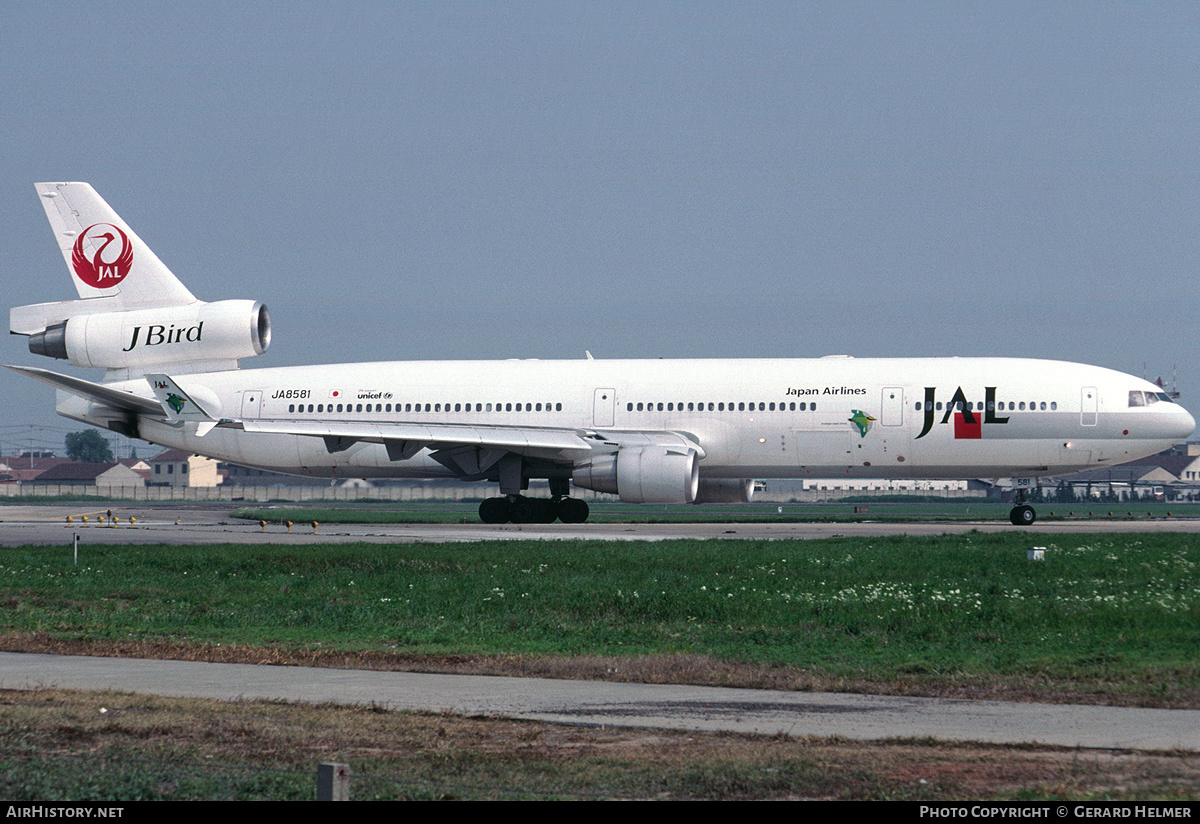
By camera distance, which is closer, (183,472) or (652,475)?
(652,475)

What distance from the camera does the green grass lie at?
43.4ft

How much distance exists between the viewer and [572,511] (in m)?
40.2

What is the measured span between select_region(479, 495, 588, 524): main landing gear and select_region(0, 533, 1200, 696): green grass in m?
14.6

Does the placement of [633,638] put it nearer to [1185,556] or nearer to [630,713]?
[630,713]

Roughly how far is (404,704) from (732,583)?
30.1 ft

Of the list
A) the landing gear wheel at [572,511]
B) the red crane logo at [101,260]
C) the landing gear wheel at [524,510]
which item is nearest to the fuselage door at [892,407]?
the landing gear wheel at [572,511]

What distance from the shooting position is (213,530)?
36.3 meters

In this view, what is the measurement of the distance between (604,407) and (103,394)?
15.0m

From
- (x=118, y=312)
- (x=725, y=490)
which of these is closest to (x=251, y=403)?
(x=118, y=312)

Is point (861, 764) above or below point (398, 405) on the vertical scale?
below

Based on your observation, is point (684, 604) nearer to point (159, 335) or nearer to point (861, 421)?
point (861, 421)

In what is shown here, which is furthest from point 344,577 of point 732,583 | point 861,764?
point 861,764

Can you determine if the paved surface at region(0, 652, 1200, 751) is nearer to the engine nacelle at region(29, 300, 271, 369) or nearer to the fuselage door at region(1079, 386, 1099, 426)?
the fuselage door at region(1079, 386, 1099, 426)

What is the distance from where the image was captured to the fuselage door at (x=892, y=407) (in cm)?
3616
